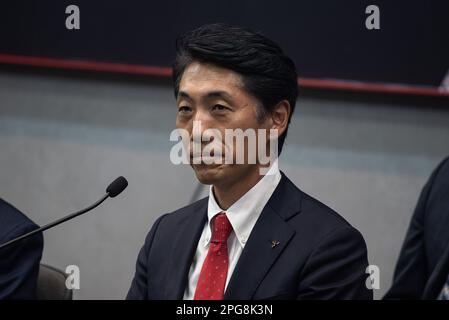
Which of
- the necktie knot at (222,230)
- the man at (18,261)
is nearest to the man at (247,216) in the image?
the necktie knot at (222,230)

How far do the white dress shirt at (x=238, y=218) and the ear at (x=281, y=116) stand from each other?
8 centimetres

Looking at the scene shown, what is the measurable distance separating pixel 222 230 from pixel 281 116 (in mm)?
260

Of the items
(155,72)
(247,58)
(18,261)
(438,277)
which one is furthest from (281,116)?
(155,72)

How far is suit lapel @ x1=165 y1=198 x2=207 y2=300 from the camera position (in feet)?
4.53

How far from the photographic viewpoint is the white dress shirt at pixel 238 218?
4.55 feet

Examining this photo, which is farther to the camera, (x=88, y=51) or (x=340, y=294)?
(x=88, y=51)

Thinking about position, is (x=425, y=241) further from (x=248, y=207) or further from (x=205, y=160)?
(x=205, y=160)

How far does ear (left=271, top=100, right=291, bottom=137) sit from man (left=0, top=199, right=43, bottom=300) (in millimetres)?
682

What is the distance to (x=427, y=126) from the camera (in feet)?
7.27

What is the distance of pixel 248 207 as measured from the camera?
141 centimetres

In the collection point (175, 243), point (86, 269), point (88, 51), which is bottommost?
point (86, 269)

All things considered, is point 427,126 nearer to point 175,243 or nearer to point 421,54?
point 421,54

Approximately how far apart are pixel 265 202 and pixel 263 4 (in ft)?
3.22
